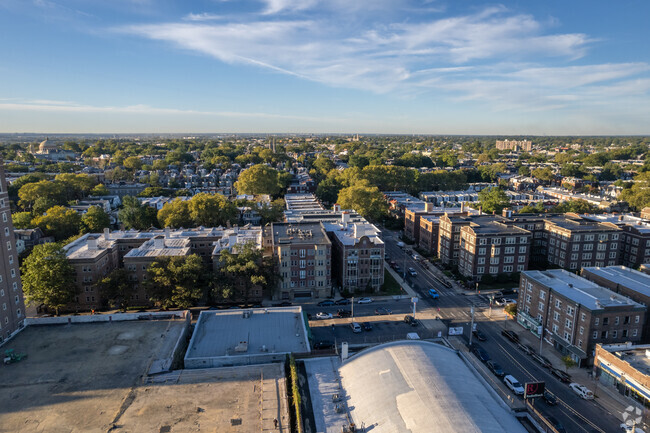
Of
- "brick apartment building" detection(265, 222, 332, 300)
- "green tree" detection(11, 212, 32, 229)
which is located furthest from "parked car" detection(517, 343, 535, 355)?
"green tree" detection(11, 212, 32, 229)

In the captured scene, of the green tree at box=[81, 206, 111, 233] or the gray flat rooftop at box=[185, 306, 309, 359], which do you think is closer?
the gray flat rooftop at box=[185, 306, 309, 359]

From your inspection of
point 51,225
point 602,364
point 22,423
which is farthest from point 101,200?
point 602,364

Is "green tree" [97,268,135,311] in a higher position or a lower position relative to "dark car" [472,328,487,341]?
higher

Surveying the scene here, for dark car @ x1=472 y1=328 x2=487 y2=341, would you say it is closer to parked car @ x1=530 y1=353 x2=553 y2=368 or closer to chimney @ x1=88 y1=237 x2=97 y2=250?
parked car @ x1=530 y1=353 x2=553 y2=368

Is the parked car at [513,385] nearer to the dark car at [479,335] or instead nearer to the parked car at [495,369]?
the parked car at [495,369]

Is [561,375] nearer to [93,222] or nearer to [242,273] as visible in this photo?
[242,273]

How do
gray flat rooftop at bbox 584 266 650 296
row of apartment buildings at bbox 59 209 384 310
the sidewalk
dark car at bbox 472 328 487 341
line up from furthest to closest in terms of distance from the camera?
row of apartment buildings at bbox 59 209 384 310 → dark car at bbox 472 328 487 341 → gray flat rooftop at bbox 584 266 650 296 → the sidewalk

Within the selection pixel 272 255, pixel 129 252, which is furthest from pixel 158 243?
pixel 272 255
